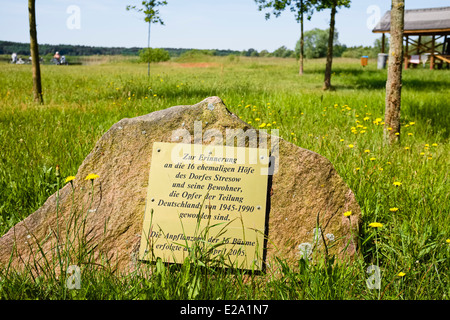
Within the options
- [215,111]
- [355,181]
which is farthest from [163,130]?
[355,181]

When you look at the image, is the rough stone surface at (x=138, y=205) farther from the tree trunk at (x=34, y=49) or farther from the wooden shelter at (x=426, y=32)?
the wooden shelter at (x=426, y=32)

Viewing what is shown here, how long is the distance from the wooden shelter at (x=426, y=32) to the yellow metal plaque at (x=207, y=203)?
26058mm

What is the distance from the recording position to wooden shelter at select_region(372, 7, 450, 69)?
25567 mm

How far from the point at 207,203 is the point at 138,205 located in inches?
20.4

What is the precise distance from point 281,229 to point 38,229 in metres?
1.73

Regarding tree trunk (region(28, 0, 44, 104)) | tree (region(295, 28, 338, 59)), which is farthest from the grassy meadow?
tree (region(295, 28, 338, 59))

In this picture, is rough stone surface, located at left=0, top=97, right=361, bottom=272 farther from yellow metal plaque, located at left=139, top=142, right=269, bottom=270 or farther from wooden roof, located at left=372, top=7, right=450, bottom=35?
wooden roof, located at left=372, top=7, right=450, bottom=35

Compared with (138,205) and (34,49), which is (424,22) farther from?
(138,205)

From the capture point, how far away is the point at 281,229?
8.34 feet

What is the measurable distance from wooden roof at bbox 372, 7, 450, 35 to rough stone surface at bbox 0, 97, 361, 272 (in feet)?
94.6

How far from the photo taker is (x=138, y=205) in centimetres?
261

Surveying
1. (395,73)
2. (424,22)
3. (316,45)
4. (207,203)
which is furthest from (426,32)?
(316,45)

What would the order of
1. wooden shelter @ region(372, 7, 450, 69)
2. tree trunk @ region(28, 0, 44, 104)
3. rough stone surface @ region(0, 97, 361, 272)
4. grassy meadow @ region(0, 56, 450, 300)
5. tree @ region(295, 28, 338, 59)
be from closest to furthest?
1. grassy meadow @ region(0, 56, 450, 300)
2. rough stone surface @ region(0, 97, 361, 272)
3. tree trunk @ region(28, 0, 44, 104)
4. wooden shelter @ region(372, 7, 450, 69)
5. tree @ region(295, 28, 338, 59)

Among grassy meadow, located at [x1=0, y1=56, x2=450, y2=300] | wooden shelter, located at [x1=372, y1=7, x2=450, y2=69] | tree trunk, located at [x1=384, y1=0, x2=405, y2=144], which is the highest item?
wooden shelter, located at [x1=372, y1=7, x2=450, y2=69]
